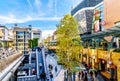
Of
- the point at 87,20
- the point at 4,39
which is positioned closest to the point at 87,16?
the point at 87,20

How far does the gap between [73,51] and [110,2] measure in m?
18.0

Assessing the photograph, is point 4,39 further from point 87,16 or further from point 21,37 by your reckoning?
point 21,37

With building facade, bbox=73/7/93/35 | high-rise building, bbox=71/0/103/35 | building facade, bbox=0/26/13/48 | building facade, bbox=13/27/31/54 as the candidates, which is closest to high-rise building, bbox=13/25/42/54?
building facade, bbox=13/27/31/54

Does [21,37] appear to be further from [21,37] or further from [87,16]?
[87,16]

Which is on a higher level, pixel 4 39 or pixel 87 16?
pixel 87 16

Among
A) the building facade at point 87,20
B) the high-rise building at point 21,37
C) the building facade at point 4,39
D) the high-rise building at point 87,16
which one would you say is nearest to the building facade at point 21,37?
the high-rise building at point 21,37

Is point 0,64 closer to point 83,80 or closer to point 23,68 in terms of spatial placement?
point 83,80

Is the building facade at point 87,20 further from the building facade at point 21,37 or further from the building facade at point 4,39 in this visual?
the building facade at point 21,37

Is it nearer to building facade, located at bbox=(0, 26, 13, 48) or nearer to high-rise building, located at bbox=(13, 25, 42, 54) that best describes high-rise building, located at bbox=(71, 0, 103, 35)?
building facade, located at bbox=(0, 26, 13, 48)

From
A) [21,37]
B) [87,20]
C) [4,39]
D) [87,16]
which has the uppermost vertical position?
[87,16]

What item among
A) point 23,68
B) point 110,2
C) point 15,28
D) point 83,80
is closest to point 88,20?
point 110,2

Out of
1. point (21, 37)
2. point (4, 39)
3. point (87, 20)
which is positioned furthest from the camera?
point (21, 37)

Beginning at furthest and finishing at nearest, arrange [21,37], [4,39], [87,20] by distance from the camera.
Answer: [21,37] < [87,20] < [4,39]

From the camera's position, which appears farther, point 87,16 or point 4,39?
point 87,16
